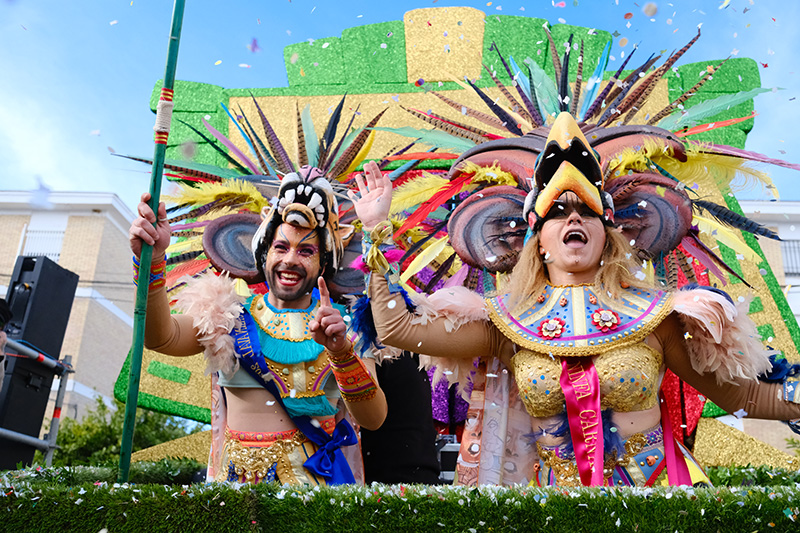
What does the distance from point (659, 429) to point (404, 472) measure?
1023 mm

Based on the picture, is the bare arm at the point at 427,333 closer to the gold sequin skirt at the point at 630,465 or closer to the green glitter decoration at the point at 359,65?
the gold sequin skirt at the point at 630,465

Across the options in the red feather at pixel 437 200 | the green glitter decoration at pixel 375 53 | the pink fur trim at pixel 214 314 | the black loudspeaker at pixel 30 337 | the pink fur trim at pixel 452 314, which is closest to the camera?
the pink fur trim at pixel 452 314

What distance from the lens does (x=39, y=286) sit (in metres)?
3.84

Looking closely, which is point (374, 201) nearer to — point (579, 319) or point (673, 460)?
point (579, 319)

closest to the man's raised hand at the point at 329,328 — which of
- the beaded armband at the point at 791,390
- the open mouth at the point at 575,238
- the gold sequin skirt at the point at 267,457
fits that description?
the gold sequin skirt at the point at 267,457

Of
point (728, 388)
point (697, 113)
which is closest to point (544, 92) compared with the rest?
point (697, 113)

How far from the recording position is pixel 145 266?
6.49 feet

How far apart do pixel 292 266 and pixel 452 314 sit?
0.76 m

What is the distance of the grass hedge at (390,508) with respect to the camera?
1.43m

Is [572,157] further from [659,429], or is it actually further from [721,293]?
[659,429]

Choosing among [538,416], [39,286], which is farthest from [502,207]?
[39,286]

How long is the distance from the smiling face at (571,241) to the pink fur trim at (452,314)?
0.29m

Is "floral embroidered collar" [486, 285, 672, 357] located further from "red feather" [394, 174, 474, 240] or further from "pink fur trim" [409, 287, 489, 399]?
"red feather" [394, 174, 474, 240]

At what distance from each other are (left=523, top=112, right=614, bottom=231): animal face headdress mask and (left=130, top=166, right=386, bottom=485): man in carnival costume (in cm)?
82
